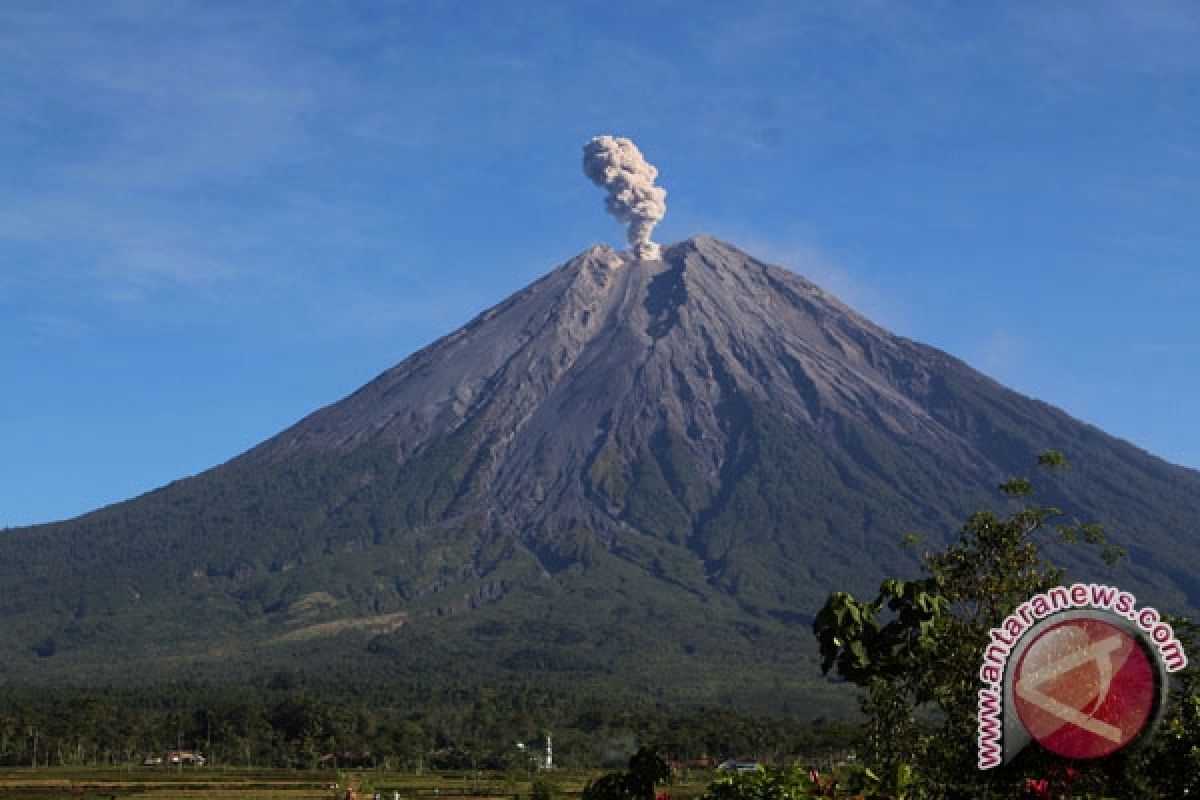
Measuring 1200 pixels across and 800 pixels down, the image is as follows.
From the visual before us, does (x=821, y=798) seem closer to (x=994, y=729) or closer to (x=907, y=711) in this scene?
(x=994, y=729)

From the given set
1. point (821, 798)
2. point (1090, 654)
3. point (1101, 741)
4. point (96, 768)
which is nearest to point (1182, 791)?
point (1101, 741)

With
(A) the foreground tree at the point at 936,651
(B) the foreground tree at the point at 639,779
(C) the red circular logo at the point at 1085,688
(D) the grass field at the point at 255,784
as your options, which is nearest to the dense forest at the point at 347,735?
(D) the grass field at the point at 255,784

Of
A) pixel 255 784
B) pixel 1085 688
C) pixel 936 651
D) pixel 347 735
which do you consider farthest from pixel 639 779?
pixel 347 735

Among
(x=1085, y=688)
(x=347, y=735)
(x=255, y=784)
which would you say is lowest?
(x=255, y=784)

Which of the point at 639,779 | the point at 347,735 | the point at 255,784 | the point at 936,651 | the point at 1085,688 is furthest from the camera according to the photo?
the point at 347,735

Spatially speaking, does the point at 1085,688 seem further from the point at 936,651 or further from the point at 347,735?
the point at 347,735

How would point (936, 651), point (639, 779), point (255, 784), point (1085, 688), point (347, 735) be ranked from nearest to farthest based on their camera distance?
point (1085, 688), point (639, 779), point (936, 651), point (255, 784), point (347, 735)

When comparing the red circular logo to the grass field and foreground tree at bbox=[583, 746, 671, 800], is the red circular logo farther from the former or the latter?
the grass field

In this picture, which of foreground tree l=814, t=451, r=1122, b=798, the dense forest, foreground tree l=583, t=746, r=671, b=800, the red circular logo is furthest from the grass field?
the red circular logo
